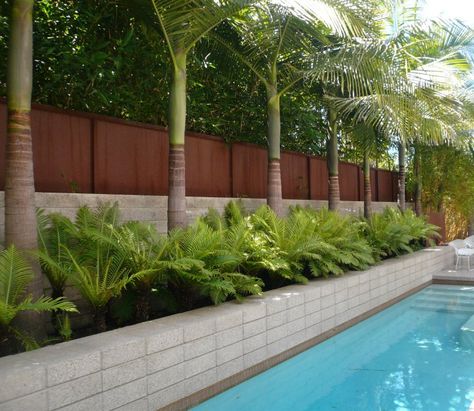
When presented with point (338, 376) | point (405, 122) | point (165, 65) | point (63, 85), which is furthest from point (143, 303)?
point (405, 122)

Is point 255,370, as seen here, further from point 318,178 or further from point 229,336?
point 318,178

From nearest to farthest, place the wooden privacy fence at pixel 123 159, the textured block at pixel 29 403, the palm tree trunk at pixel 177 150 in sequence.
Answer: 1. the textured block at pixel 29 403
2. the palm tree trunk at pixel 177 150
3. the wooden privacy fence at pixel 123 159

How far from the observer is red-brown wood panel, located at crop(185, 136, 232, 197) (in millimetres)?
9016

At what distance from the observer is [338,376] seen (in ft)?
18.1

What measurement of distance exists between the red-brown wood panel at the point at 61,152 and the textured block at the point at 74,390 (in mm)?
3371

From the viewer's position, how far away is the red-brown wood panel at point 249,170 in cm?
1017

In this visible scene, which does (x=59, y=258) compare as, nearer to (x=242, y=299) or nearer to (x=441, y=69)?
(x=242, y=299)

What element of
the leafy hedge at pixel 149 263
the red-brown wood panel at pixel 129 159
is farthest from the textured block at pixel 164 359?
the red-brown wood panel at pixel 129 159

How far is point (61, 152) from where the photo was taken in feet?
22.2

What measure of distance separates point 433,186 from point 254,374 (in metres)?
14.6

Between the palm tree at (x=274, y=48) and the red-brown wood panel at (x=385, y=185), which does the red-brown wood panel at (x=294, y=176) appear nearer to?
the palm tree at (x=274, y=48)

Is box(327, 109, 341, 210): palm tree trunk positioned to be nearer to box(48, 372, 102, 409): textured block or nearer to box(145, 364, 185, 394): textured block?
box(145, 364, 185, 394): textured block

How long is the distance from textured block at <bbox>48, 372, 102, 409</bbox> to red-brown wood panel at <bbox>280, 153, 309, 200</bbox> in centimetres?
854

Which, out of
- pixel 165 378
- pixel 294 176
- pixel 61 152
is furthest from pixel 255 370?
pixel 294 176
